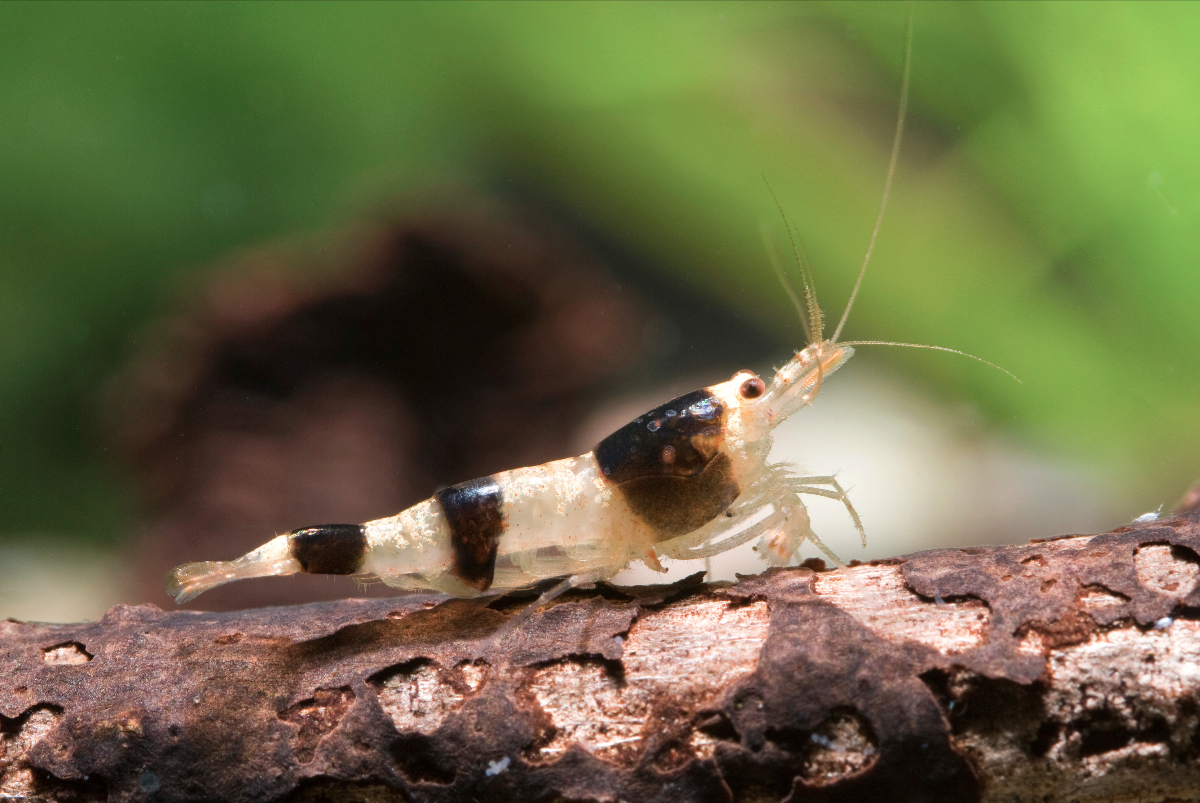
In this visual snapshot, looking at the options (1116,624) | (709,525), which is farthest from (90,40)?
(1116,624)

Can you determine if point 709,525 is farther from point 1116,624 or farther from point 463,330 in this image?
point 463,330

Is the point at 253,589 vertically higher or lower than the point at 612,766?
higher

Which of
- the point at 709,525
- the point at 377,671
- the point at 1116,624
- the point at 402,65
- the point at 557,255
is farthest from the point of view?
the point at 557,255

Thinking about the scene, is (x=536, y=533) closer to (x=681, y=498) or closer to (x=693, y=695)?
(x=681, y=498)

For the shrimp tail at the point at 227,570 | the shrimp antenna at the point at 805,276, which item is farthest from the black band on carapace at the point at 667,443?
the shrimp tail at the point at 227,570

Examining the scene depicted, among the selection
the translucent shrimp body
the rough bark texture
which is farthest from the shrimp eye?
the rough bark texture

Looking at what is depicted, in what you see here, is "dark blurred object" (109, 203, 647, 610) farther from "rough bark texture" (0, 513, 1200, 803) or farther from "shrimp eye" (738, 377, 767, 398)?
"rough bark texture" (0, 513, 1200, 803)

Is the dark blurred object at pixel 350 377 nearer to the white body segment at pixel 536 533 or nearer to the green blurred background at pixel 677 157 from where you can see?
the green blurred background at pixel 677 157
